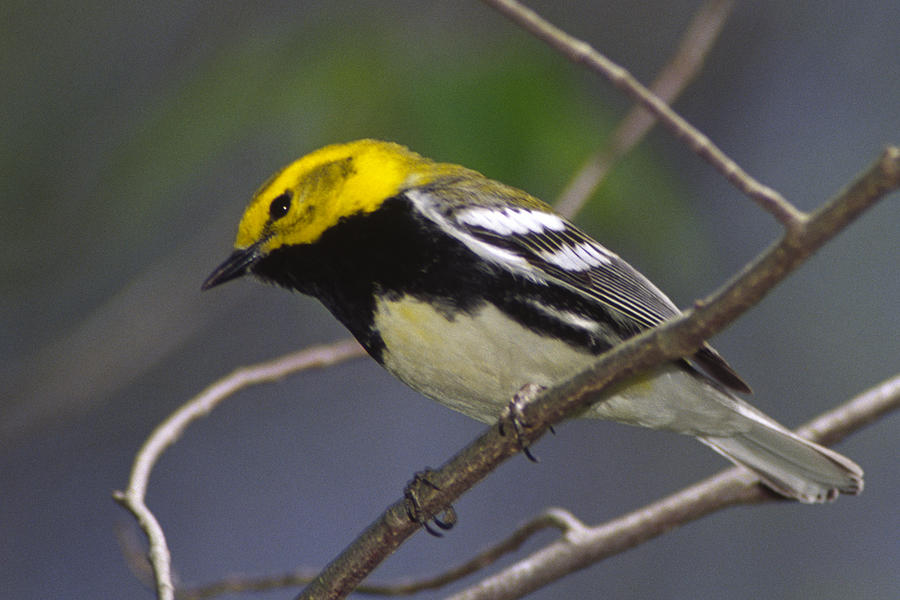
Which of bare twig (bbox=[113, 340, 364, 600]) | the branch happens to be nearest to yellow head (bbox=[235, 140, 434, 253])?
bare twig (bbox=[113, 340, 364, 600])

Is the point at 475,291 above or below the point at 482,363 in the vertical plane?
above

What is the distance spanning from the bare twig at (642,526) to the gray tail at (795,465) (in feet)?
0.21

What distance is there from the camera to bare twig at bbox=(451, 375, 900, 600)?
2311mm

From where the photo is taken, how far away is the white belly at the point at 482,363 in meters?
2.21

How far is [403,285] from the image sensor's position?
2.24 m

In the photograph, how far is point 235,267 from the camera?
2605 millimetres

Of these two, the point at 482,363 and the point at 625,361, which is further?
the point at 482,363

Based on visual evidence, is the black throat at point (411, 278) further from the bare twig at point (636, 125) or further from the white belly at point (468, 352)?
the bare twig at point (636, 125)

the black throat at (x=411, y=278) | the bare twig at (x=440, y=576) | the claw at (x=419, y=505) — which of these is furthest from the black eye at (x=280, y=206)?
the bare twig at (x=440, y=576)

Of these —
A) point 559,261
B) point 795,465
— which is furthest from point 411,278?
point 795,465

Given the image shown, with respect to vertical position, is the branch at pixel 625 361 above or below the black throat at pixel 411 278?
below

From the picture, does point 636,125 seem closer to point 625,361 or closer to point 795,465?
point 795,465

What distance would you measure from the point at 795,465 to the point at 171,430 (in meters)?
1.60

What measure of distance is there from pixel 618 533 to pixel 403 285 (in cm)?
84
